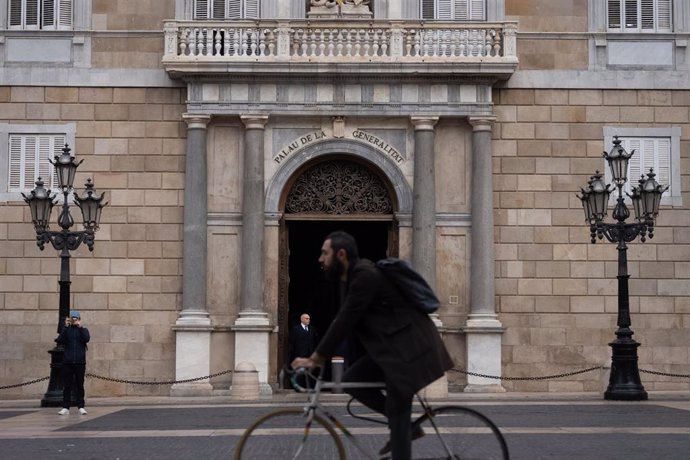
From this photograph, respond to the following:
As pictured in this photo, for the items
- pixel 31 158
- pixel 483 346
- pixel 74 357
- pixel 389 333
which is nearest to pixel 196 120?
pixel 31 158

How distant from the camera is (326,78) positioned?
88.9ft

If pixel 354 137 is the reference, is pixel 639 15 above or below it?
above

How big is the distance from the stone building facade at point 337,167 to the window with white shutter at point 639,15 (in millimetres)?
105

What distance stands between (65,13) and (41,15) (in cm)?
53

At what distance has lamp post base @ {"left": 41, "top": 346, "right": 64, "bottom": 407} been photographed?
23.0m

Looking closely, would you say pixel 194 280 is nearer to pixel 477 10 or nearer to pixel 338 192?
pixel 338 192

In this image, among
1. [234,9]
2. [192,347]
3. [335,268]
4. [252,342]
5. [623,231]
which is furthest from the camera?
[234,9]

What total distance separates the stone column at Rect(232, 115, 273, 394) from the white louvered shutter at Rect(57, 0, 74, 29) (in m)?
4.67

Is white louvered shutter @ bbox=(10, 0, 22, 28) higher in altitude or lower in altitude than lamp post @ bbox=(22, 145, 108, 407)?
higher

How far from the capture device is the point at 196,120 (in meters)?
27.1

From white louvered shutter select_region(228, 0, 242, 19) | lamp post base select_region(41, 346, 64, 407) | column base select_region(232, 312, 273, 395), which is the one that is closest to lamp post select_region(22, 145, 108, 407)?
lamp post base select_region(41, 346, 64, 407)

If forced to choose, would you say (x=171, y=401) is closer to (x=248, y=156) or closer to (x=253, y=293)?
(x=253, y=293)

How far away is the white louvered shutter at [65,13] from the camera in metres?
28.0

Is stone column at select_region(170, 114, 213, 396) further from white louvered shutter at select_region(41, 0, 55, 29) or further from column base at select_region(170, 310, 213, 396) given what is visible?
white louvered shutter at select_region(41, 0, 55, 29)
